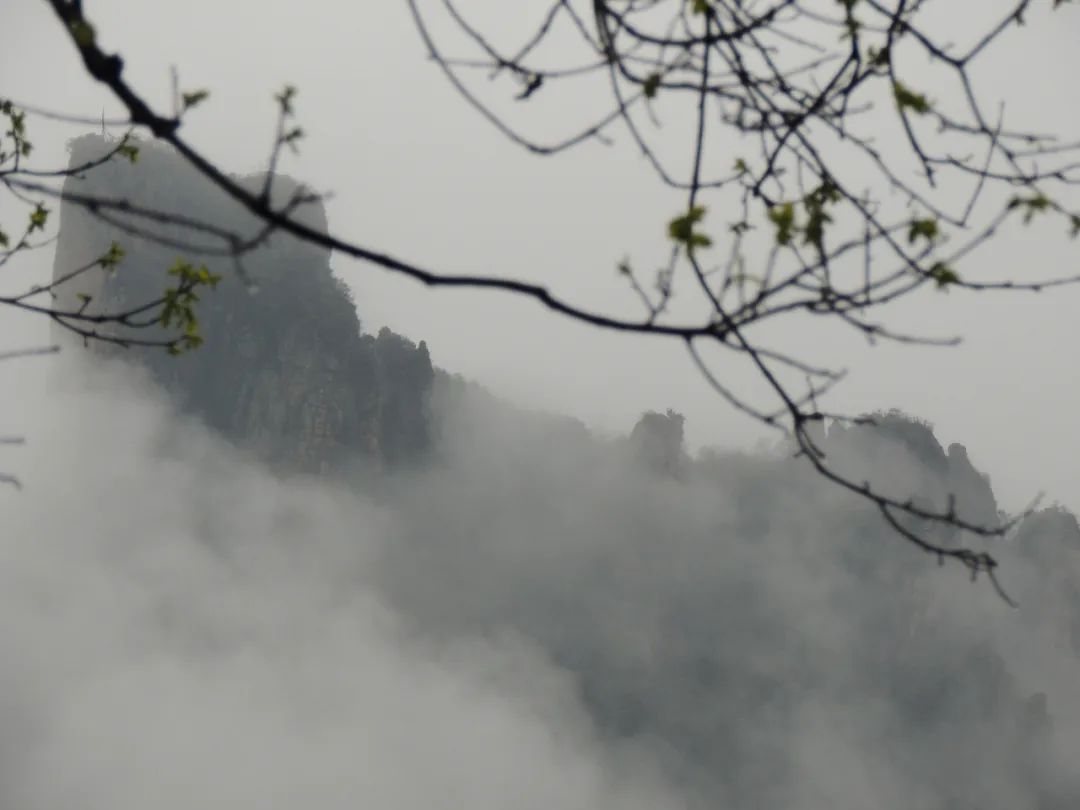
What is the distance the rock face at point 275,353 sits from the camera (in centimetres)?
6675

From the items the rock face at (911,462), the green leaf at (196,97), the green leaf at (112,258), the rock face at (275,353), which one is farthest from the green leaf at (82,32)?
the rock face at (911,462)

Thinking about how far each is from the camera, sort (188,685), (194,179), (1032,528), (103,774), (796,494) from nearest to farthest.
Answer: (194,179)
(103,774)
(188,685)
(1032,528)
(796,494)

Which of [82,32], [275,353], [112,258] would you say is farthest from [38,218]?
[275,353]

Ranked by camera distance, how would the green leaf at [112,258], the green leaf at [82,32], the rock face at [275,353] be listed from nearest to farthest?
1. the green leaf at [82,32]
2. the green leaf at [112,258]
3. the rock face at [275,353]

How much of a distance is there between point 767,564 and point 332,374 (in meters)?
46.3

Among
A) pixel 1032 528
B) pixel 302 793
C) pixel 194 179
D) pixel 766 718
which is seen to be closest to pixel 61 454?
pixel 194 179

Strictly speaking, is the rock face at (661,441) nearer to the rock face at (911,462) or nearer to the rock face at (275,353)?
the rock face at (911,462)

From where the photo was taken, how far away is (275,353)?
235 feet

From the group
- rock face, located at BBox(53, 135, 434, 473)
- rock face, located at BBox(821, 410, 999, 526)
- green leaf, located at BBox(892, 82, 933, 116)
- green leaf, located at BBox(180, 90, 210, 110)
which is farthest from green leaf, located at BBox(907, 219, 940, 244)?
rock face, located at BBox(821, 410, 999, 526)

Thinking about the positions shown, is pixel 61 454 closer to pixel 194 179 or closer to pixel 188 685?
pixel 188 685

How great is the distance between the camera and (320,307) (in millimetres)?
71875

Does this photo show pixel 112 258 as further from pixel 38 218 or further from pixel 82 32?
pixel 82 32

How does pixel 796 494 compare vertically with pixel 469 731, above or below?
above

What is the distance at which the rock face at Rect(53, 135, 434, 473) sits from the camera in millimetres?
66750
